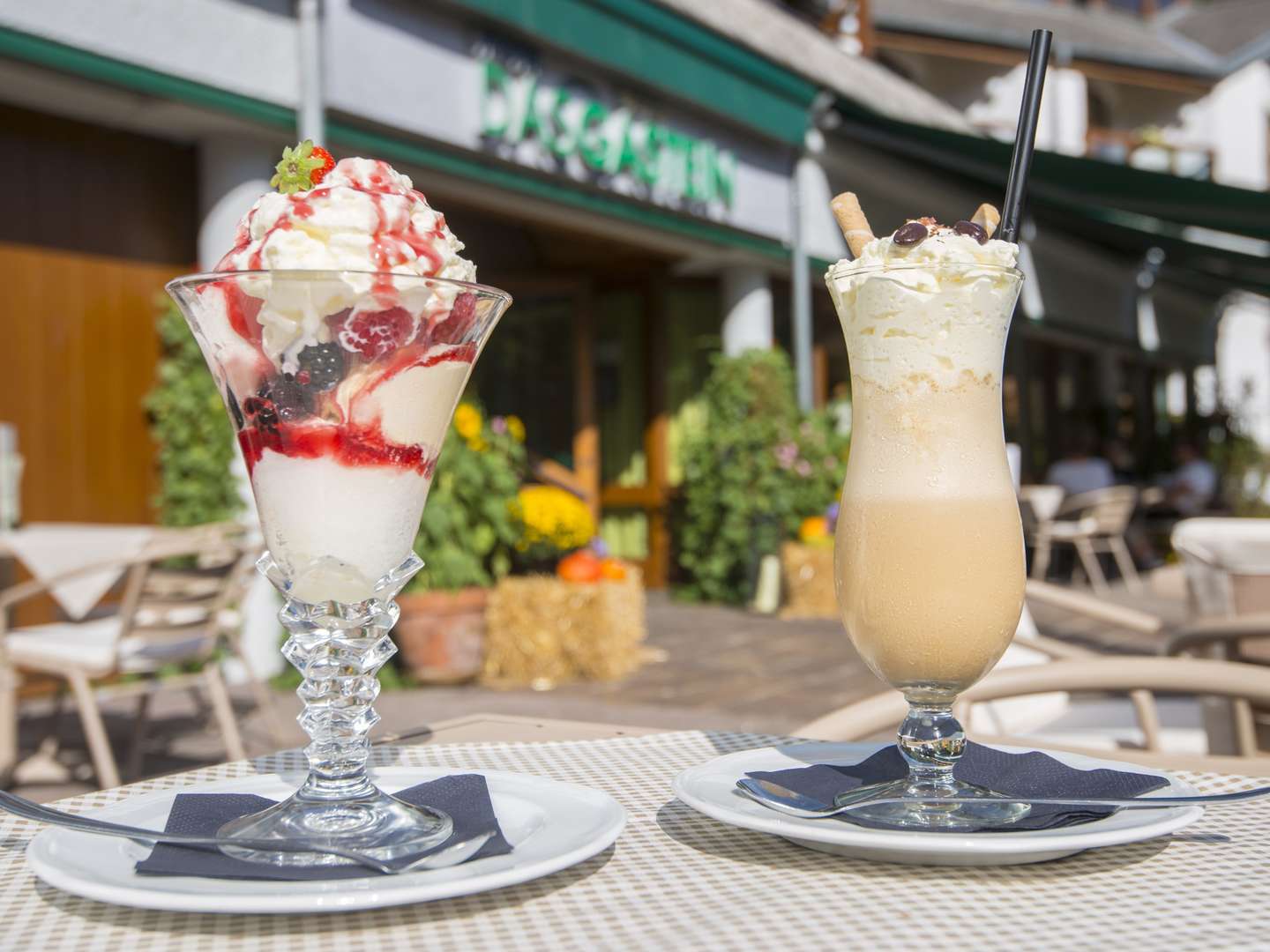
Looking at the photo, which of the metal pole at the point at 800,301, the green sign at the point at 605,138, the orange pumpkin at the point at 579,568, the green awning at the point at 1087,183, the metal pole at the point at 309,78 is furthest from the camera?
the metal pole at the point at 800,301

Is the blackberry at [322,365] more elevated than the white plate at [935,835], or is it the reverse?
the blackberry at [322,365]

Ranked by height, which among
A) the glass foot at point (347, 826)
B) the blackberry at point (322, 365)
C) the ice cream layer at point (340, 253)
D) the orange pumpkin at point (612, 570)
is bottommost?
the orange pumpkin at point (612, 570)

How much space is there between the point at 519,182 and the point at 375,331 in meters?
5.50

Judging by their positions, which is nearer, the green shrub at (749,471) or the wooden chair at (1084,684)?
the wooden chair at (1084,684)

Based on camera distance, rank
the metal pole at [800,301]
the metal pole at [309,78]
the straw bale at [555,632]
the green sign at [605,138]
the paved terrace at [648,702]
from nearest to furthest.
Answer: the paved terrace at [648,702] → the metal pole at [309,78] → the straw bale at [555,632] → the green sign at [605,138] → the metal pole at [800,301]

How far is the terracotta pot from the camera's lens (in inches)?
197

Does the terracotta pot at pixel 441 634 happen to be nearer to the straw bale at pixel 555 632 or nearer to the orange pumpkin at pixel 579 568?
the straw bale at pixel 555 632

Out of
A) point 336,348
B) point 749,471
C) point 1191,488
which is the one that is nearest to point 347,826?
point 336,348

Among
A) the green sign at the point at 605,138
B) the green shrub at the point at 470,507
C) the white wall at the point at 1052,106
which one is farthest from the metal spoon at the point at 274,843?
the white wall at the point at 1052,106

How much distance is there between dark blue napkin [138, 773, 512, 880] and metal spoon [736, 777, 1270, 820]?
187 mm

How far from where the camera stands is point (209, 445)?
5.11 m

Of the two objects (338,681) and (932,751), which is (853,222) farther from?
(338,681)

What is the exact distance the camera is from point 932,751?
2.89 ft

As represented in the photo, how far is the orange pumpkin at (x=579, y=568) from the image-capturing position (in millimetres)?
5512
